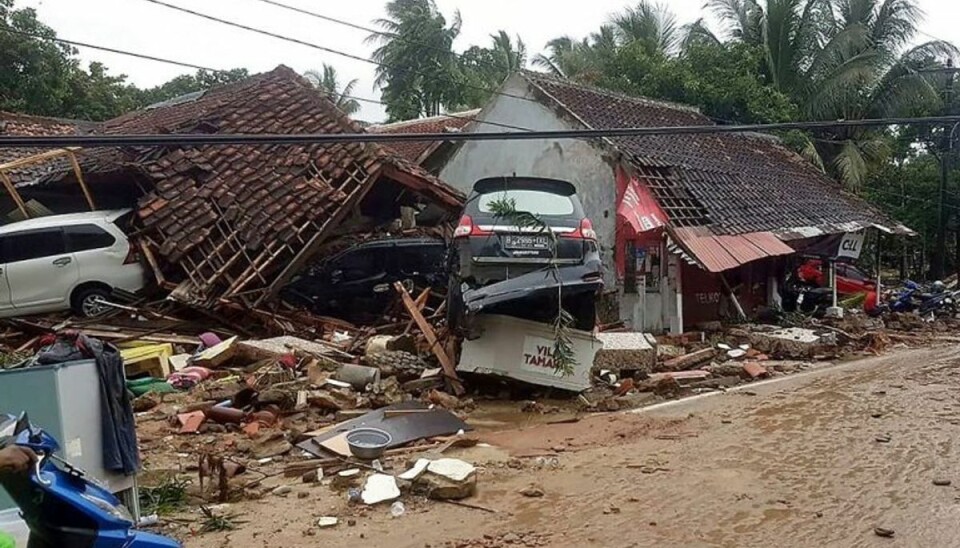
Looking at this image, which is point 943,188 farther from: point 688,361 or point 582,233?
point 582,233

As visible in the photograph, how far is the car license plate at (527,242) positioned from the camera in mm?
9414

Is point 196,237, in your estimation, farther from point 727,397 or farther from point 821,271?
point 821,271

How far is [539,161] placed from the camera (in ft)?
62.7

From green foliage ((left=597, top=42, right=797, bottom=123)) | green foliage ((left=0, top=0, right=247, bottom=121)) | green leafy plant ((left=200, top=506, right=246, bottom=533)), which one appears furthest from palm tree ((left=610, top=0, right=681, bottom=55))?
green leafy plant ((left=200, top=506, right=246, bottom=533))

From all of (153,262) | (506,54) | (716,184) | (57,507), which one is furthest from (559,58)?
(57,507)

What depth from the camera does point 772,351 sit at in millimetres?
14656

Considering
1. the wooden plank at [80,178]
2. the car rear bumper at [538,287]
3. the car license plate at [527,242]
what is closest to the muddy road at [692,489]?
the car rear bumper at [538,287]

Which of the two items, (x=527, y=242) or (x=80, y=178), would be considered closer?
(x=527, y=242)

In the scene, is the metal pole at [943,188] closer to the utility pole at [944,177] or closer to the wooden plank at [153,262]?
the utility pole at [944,177]

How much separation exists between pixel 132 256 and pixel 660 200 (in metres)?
10.6

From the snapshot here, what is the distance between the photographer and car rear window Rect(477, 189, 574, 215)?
9.84m

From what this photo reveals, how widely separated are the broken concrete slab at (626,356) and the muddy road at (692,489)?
1847mm

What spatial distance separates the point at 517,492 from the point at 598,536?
1.01 meters

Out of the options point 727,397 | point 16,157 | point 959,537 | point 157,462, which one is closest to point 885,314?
point 727,397
